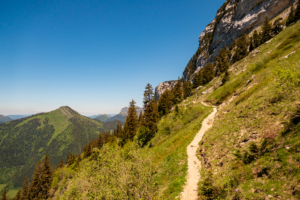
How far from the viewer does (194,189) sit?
12.3 meters

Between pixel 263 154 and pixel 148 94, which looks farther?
pixel 148 94

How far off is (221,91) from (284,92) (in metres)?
31.9

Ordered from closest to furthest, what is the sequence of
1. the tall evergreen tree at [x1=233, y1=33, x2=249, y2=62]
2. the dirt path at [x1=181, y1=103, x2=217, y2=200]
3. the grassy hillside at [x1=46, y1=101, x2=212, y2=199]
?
the grassy hillside at [x1=46, y1=101, x2=212, y2=199], the dirt path at [x1=181, y1=103, x2=217, y2=200], the tall evergreen tree at [x1=233, y1=33, x2=249, y2=62]

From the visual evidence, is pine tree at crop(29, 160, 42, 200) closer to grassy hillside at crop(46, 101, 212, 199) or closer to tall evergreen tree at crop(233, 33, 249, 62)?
grassy hillside at crop(46, 101, 212, 199)

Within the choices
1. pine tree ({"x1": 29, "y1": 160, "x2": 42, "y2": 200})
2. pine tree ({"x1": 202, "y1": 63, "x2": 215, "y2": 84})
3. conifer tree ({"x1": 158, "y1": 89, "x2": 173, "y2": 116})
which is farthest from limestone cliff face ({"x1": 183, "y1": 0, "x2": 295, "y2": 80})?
pine tree ({"x1": 29, "y1": 160, "x2": 42, "y2": 200})

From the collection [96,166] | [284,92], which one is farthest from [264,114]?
[96,166]

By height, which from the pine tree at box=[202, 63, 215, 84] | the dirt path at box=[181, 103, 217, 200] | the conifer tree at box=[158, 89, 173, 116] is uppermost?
the pine tree at box=[202, 63, 215, 84]

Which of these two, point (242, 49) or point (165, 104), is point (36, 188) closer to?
point (165, 104)

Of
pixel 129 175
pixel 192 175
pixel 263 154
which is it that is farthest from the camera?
pixel 192 175

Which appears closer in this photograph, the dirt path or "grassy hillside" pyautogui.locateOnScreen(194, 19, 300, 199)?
"grassy hillside" pyautogui.locateOnScreen(194, 19, 300, 199)

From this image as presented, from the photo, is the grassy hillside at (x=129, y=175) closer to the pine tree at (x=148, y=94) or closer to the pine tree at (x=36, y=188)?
the pine tree at (x=148, y=94)

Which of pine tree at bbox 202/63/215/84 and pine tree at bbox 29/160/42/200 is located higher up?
pine tree at bbox 202/63/215/84

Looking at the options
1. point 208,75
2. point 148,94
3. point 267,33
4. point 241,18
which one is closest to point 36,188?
point 148,94

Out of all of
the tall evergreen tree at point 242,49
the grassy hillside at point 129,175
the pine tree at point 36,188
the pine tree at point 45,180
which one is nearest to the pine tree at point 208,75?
the tall evergreen tree at point 242,49
